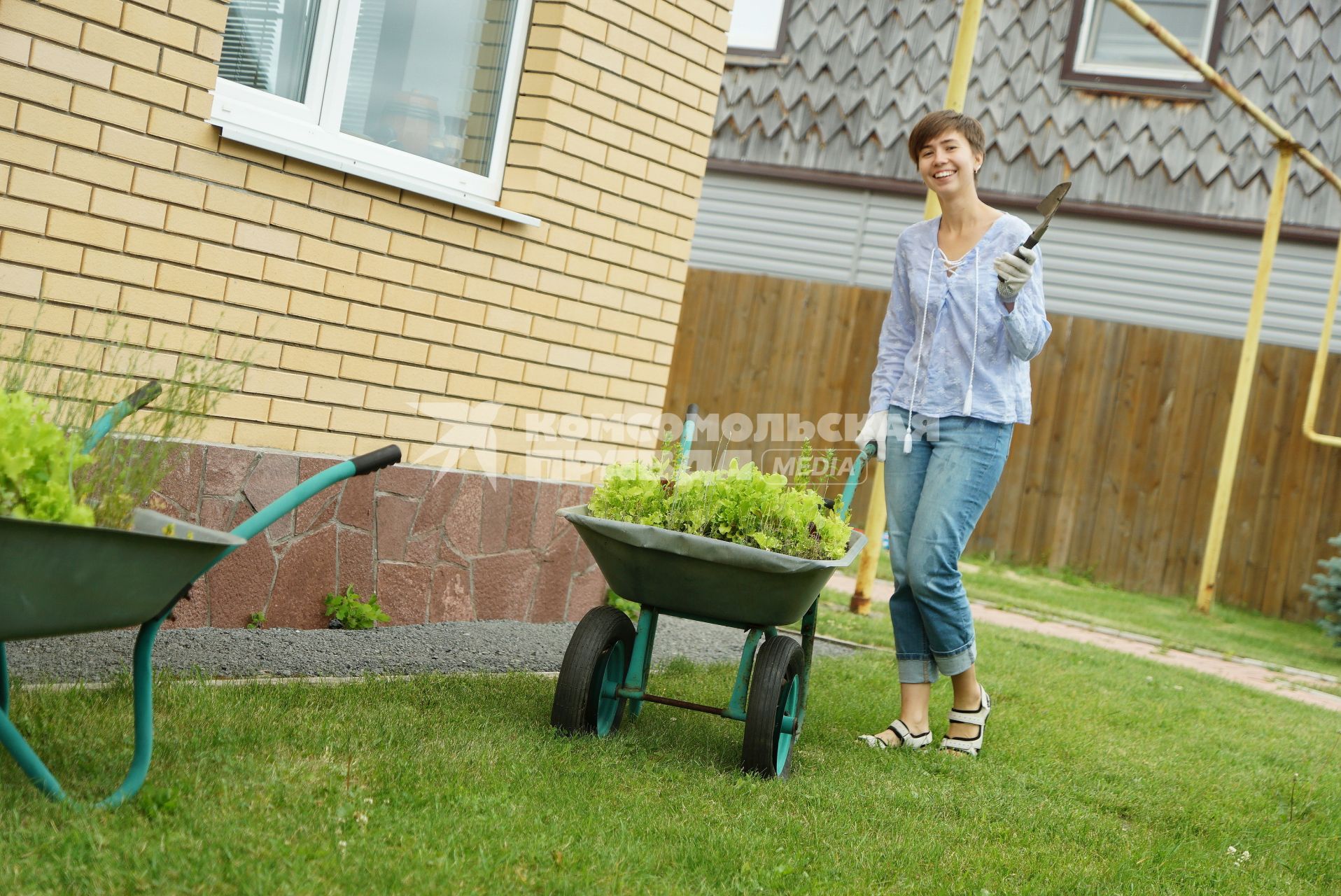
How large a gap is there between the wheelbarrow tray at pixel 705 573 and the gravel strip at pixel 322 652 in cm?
103

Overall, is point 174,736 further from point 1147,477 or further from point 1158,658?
point 1147,477

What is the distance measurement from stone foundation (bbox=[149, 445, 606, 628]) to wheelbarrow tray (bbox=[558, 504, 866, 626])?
54.2 inches

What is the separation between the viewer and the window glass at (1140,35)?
11.8 meters

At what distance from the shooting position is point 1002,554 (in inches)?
436

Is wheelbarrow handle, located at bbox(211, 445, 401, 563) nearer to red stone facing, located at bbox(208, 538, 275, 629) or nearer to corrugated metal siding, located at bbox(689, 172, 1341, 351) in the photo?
red stone facing, located at bbox(208, 538, 275, 629)

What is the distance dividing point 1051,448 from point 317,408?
7.72 meters

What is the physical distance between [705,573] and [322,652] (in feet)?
4.98

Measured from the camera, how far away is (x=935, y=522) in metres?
4.10

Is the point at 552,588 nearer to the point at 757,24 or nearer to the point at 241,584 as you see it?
the point at 241,584

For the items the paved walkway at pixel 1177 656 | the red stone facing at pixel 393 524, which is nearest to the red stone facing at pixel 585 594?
the red stone facing at pixel 393 524

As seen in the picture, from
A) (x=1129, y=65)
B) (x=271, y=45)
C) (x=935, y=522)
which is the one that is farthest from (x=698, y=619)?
(x=1129, y=65)

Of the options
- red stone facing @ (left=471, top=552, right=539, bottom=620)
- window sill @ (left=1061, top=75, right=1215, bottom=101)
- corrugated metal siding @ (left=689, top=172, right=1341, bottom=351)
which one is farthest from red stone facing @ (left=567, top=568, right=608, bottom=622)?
window sill @ (left=1061, top=75, right=1215, bottom=101)

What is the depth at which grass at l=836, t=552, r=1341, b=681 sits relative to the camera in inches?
314

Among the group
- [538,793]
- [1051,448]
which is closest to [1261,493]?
[1051,448]
